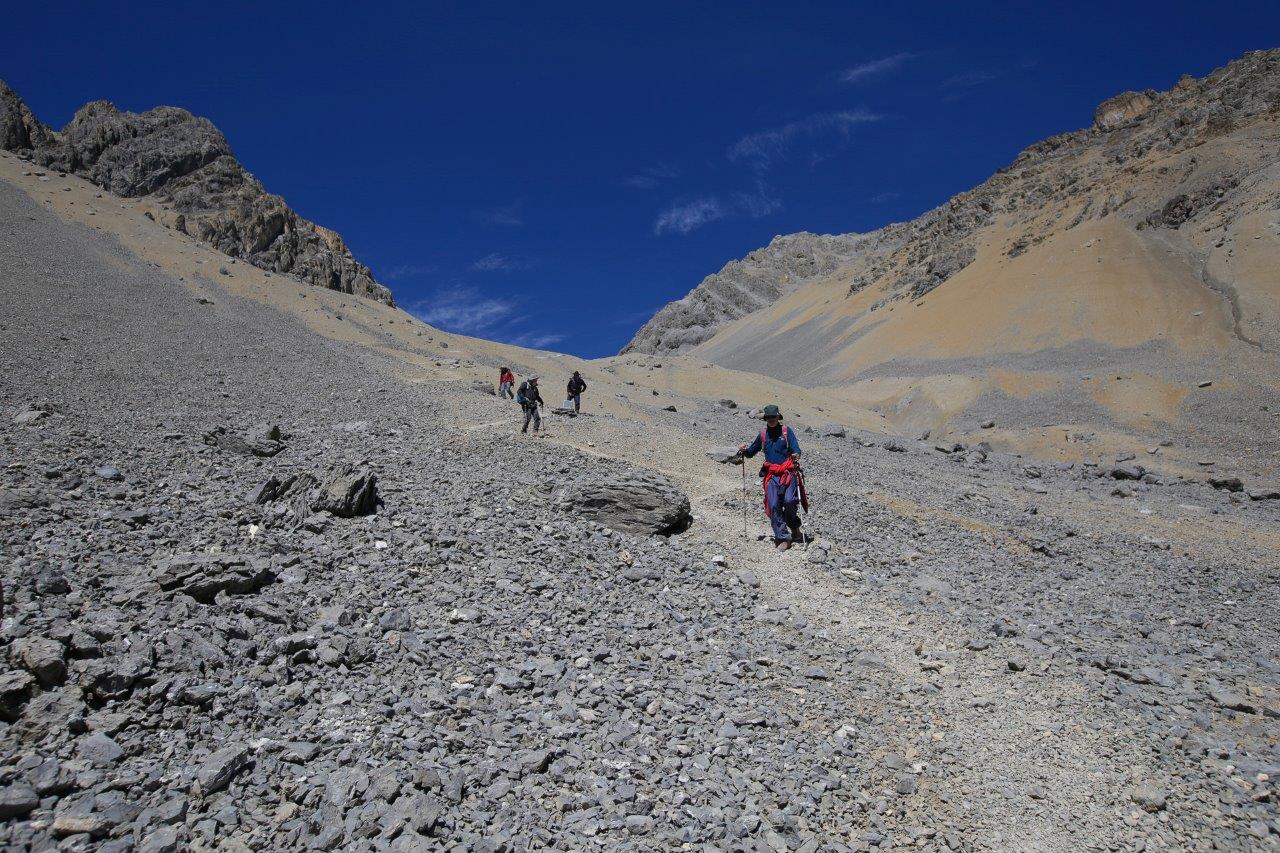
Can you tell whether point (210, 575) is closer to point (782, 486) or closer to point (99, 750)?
point (99, 750)

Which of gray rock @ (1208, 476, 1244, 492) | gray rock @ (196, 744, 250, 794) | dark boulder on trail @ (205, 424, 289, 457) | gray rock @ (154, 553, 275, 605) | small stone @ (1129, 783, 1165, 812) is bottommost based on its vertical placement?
small stone @ (1129, 783, 1165, 812)

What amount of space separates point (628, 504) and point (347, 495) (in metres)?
4.31

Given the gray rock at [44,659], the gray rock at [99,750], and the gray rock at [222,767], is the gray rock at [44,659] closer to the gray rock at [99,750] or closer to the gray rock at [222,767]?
the gray rock at [99,750]

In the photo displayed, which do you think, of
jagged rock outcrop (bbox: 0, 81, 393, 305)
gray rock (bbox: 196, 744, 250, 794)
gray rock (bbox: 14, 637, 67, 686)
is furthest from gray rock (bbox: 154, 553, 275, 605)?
jagged rock outcrop (bbox: 0, 81, 393, 305)

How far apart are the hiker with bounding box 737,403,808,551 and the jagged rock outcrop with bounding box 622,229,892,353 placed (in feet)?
408

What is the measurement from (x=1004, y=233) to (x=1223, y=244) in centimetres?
3186

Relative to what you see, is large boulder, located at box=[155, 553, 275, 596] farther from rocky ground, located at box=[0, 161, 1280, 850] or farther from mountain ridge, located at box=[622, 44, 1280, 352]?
mountain ridge, located at box=[622, 44, 1280, 352]

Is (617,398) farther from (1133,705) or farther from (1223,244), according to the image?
(1223,244)

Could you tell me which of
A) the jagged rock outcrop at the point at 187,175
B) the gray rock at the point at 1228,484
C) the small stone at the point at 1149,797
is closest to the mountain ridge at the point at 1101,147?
the gray rock at the point at 1228,484

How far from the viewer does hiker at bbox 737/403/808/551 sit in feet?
35.3

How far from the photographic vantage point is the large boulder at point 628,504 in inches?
419

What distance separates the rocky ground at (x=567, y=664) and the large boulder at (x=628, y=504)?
49 mm

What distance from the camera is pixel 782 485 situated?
425 inches

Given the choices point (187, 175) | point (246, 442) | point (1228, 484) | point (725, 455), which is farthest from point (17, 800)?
point (187, 175)
